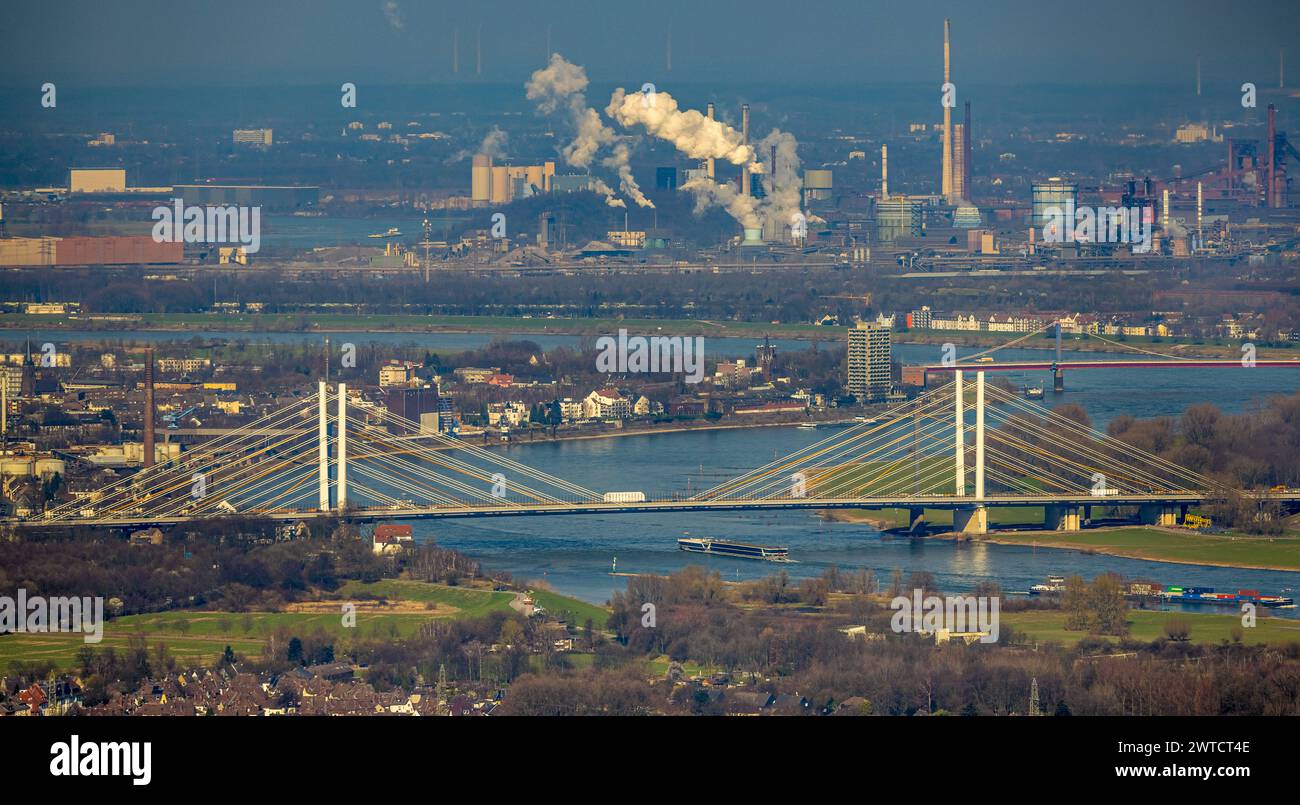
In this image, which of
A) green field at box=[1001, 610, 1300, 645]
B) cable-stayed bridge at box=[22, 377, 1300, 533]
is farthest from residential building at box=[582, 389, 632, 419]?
green field at box=[1001, 610, 1300, 645]

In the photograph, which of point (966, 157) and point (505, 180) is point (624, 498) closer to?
point (505, 180)

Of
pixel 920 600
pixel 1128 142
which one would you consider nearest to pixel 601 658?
pixel 920 600

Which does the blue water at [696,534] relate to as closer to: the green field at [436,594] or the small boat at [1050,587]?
the small boat at [1050,587]

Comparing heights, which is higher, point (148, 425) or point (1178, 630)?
point (148, 425)

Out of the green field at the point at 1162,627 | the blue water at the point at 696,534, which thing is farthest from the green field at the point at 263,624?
the green field at the point at 1162,627

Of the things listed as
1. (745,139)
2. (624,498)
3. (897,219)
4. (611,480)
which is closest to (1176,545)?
(624,498)
